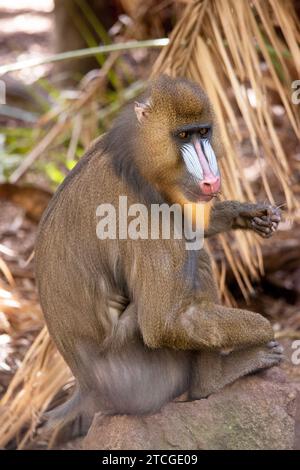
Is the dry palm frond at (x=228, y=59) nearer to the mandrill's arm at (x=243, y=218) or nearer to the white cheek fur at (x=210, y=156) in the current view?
the mandrill's arm at (x=243, y=218)

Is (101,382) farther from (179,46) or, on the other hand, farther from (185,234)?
(179,46)

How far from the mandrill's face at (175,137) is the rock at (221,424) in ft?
3.30

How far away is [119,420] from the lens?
4.28m

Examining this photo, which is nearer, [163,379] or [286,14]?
[163,379]

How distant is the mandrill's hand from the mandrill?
1.44 ft

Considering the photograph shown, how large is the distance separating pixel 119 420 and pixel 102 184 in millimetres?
1176

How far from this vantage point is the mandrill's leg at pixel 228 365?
14.0 feet

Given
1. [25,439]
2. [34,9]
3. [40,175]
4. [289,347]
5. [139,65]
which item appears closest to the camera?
[25,439]

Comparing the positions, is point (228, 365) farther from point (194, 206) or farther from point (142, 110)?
point (142, 110)

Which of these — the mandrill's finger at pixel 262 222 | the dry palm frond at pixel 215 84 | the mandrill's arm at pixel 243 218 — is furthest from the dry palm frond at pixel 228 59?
the mandrill's finger at pixel 262 222

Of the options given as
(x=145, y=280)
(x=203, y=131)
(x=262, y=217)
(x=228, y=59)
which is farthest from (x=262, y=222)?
(x=228, y=59)

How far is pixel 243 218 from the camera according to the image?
15.6 ft

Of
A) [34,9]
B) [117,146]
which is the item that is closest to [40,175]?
[117,146]

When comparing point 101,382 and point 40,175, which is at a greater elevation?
point 40,175
